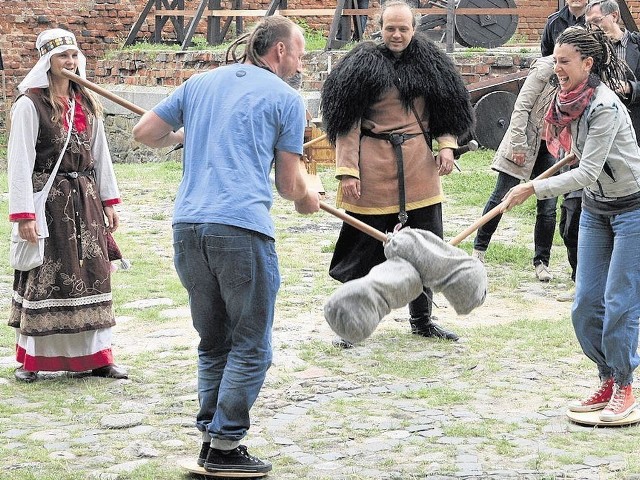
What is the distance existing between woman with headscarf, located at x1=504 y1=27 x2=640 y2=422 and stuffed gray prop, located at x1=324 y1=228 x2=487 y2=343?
1.73ft

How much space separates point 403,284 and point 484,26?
39.6 feet

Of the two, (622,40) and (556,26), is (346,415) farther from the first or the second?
(556,26)

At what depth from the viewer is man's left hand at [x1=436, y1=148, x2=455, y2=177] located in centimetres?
634

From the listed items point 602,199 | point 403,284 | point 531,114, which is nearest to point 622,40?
point 531,114

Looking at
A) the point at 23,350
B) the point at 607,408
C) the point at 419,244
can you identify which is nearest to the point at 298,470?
the point at 419,244

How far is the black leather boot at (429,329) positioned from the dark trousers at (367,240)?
301 millimetres

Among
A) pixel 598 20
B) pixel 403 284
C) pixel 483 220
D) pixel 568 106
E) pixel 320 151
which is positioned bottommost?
pixel 320 151

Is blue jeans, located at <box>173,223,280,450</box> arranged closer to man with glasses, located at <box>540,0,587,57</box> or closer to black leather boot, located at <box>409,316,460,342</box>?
black leather boot, located at <box>409,316,460,342</box>

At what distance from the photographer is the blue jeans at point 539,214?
8070 mm

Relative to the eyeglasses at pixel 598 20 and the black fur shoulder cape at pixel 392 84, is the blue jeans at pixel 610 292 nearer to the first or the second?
the black fur shoulder cape at pixel 392 84

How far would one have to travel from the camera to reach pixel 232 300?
166 inches

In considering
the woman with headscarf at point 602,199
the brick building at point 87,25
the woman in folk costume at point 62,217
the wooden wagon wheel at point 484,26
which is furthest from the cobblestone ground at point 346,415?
the brick building at point 87,25

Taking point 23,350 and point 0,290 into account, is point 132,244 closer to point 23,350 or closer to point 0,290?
point 0,290

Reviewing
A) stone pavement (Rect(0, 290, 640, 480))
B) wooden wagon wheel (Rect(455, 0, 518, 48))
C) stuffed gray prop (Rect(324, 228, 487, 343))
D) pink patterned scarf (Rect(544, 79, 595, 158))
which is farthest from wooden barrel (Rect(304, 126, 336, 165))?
stuffed gray prop (Rect(324, 228, 487, 343))
